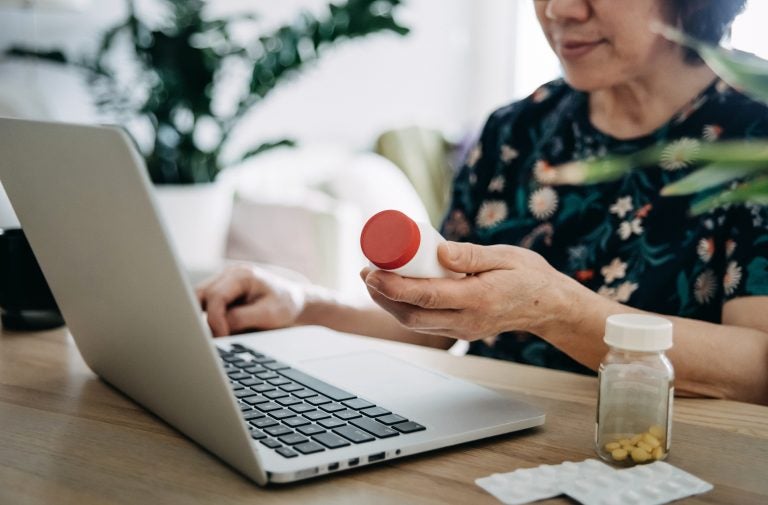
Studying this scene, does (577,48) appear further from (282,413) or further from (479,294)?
(282,413)

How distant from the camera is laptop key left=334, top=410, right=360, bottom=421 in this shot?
0.66 meters

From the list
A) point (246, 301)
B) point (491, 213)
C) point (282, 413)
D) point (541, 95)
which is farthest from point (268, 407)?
point (541, 95)

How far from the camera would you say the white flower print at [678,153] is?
1.11 metres

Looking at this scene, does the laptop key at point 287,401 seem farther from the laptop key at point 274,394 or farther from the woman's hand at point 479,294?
the woman's hand at point 479,294

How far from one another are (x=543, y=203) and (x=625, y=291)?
194 millimetres

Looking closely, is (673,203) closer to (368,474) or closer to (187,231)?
(368,474)

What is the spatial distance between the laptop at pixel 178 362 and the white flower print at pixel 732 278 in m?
0.38

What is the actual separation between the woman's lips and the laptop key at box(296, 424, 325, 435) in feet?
2.19

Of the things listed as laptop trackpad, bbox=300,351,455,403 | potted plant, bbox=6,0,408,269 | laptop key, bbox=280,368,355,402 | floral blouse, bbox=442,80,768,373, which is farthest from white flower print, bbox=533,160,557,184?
potted plant, bbox=6,0,408,269

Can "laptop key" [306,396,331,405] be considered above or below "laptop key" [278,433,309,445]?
below

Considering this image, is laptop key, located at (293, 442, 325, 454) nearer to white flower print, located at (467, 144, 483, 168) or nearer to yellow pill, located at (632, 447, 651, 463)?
yellow pill, located at (632, 447, 651, 463)

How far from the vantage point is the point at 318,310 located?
1138mm

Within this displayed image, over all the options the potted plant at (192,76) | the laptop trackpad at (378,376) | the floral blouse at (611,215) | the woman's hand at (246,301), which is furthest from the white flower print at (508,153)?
the potted plant at (192,76)

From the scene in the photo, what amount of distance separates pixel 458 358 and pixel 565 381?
13cm
